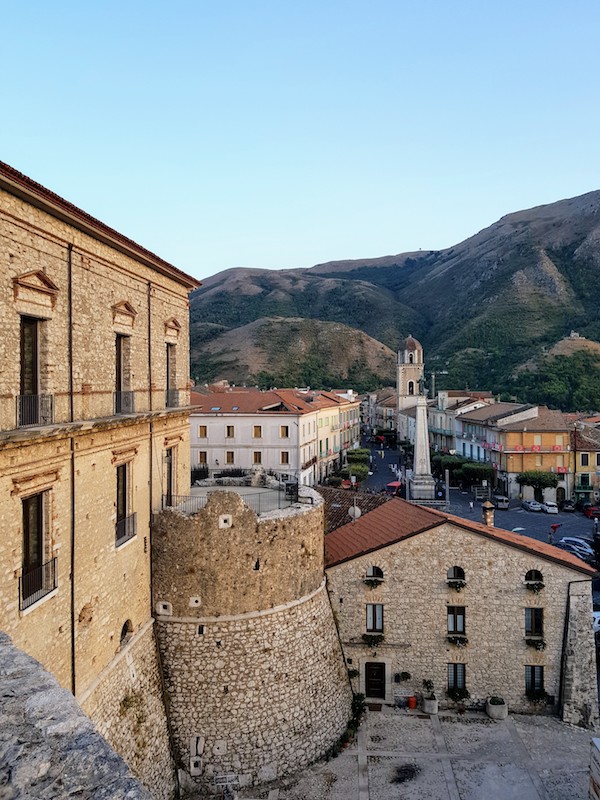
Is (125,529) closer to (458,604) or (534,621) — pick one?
(458,604)

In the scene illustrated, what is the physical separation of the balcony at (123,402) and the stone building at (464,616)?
9539mm

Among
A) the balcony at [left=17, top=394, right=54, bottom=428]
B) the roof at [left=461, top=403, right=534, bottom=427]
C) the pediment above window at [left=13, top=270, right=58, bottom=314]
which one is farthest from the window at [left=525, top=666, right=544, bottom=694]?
the roof at [left=461, top=403, right=534, bottom=427]

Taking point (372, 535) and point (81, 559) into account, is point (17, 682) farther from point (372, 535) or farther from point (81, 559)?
point (372, 535)

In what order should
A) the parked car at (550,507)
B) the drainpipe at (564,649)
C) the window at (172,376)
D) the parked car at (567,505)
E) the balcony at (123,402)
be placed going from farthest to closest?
the parked car at (567,505), the parked car at (550,507), the drainpipe at (564,649), the window at (172,376), the balcony at (123,402)

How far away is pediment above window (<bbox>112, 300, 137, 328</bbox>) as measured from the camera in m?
15.2

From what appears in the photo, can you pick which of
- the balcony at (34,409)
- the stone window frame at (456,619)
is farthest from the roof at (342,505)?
the balcony at (34,409)

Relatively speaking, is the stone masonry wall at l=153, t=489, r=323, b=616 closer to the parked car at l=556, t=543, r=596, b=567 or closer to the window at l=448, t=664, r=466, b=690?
the window at l=448, t=664, r=466, b=690

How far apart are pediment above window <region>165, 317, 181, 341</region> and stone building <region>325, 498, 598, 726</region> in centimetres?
983

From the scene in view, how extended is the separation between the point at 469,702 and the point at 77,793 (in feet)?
65.4

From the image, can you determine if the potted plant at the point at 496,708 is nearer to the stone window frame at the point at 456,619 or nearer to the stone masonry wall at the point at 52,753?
the stone window frame at the point at 456,619

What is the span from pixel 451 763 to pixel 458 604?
16.1 ft

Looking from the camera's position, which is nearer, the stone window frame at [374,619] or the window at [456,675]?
the window at [456,675]

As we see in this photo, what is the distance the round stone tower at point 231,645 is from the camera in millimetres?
16234

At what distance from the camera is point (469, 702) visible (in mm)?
19906
